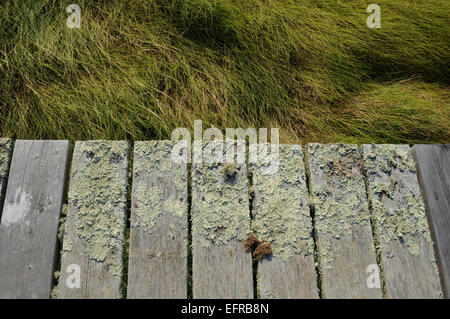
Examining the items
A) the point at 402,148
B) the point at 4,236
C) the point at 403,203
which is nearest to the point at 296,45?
the point at 402,148

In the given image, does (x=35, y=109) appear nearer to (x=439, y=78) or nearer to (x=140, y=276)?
(x=140, y=276)

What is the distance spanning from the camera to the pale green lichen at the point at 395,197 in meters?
1.96

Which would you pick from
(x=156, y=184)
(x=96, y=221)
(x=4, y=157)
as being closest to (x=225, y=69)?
(x=156, y=184)

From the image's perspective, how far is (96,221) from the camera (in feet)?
6.35

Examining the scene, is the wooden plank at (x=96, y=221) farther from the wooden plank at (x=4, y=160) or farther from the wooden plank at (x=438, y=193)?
the wooden plank at (x=438, y=193)

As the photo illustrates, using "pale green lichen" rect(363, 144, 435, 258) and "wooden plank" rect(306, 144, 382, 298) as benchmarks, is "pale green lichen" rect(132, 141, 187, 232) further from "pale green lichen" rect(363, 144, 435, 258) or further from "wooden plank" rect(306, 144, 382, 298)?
"pale green lichen" rect(363, 144, 435, 258)

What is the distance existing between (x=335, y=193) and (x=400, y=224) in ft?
1.30

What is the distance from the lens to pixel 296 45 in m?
2.79

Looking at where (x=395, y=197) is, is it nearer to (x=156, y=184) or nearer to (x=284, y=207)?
(x=284, y=207)

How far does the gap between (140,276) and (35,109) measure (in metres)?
1.55

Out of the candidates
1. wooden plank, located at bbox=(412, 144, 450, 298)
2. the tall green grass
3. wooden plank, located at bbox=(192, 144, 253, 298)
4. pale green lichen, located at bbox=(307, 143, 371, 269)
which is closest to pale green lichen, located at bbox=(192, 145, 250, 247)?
wooden plank, located at bbox=(192, 144, 253, 298)

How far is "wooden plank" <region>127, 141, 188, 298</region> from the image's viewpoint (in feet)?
6.11

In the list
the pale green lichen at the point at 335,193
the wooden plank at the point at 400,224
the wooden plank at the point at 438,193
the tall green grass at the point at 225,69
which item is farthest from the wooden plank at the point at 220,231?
the wooden plank at the point at 438,193

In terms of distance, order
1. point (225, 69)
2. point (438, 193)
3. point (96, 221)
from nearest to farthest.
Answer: point (96, 221)
point (438, 193)
point (225, 69)
